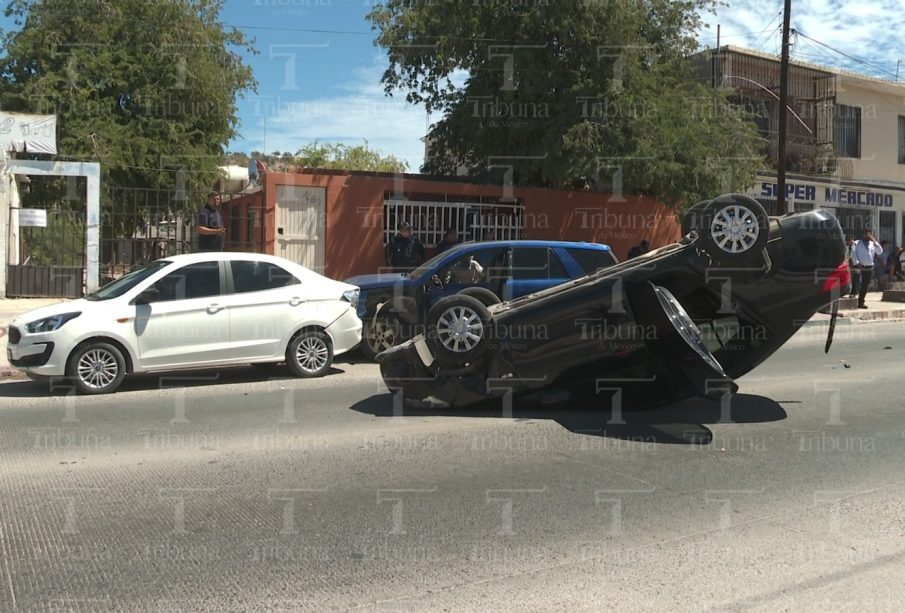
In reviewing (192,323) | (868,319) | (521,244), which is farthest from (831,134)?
(192,323)

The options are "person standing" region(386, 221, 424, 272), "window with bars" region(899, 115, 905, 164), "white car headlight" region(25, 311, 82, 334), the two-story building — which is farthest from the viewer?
"window with bars" region(899, 115, 905, 164)

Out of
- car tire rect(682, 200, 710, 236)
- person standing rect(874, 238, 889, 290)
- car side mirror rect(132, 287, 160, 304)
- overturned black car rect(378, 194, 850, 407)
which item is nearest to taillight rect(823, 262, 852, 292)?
overturned black car rect(378, 194, 850, 407)

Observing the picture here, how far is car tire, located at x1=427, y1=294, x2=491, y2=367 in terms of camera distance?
25.1ft

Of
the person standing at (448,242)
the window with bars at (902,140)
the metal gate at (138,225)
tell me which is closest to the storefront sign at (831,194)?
the window with bars at (902,140)

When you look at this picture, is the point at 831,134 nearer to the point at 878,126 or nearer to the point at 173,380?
the point at 878,126

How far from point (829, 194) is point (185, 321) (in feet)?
85.7

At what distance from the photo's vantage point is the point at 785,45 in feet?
67.9

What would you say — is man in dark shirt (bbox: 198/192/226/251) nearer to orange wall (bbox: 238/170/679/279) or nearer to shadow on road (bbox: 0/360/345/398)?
orange wall (bbox: 238/170/679/279)

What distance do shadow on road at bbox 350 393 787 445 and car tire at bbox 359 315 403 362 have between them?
8.94 ft

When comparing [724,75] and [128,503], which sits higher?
[724,75]

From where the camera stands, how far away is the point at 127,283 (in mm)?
9562

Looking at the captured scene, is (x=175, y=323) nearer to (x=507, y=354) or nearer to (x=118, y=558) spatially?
(x=507, y=354)

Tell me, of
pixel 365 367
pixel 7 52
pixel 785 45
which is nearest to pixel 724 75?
pixel 785 45

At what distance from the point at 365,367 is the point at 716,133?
12.8 m
